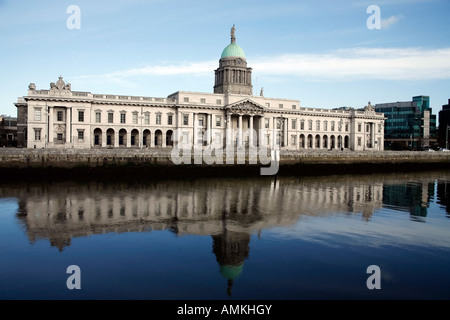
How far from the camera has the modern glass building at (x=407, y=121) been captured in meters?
124

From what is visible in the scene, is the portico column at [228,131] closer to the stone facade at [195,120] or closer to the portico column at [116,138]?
the stone facade at [195,120]

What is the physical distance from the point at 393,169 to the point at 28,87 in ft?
195

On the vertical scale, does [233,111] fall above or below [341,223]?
above

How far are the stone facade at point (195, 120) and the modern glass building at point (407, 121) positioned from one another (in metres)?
39.0

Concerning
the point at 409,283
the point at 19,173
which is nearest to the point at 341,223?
the point at 409,283

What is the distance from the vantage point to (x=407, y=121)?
412 ft

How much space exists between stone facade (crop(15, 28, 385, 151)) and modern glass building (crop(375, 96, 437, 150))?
39.0 meters

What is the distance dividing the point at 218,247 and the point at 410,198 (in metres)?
22.5

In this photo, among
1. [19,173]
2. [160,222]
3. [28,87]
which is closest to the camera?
[160,222]

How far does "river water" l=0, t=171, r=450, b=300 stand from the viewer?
41.2 ft

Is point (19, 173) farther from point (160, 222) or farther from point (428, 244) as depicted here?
point (428, 244)

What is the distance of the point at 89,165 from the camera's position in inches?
1692

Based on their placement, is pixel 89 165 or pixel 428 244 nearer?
pixel 428 244
